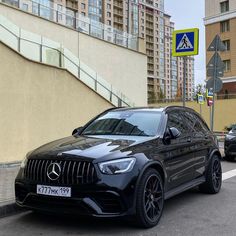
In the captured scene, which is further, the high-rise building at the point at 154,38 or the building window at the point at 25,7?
the high-rise building at the point at 154,38

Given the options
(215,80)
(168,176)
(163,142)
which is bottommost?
(168,176)

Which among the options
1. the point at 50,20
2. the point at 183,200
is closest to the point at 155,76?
the point at 50,20

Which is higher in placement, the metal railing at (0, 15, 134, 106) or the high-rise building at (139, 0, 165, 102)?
the high-rise building at (139, 0, 165, 102)

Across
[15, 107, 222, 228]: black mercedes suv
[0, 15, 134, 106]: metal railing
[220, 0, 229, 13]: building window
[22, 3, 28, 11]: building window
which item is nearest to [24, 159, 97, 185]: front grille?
[15, 107, 222, 228]: black mercedes suv

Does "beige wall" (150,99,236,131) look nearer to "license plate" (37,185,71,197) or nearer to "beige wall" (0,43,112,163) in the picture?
"beige wall" (0,43,112,163)

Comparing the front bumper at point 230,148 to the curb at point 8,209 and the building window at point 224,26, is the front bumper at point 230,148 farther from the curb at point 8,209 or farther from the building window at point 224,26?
the building window at point 224,26

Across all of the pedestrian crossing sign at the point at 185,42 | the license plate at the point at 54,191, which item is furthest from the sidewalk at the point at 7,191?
the pedestrian crossing sign at the point at 185,42

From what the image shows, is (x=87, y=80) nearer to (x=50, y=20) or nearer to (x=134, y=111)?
(x=50, y=20)

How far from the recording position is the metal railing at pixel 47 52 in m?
12.4

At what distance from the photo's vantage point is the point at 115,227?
5570 millimetres

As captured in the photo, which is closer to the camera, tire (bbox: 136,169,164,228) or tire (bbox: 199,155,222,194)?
tire (bbox: 136,169,164,228)

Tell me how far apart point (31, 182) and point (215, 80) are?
367 inches

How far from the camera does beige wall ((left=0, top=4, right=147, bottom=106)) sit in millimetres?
18062

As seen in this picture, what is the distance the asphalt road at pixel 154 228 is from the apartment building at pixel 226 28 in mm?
48822
